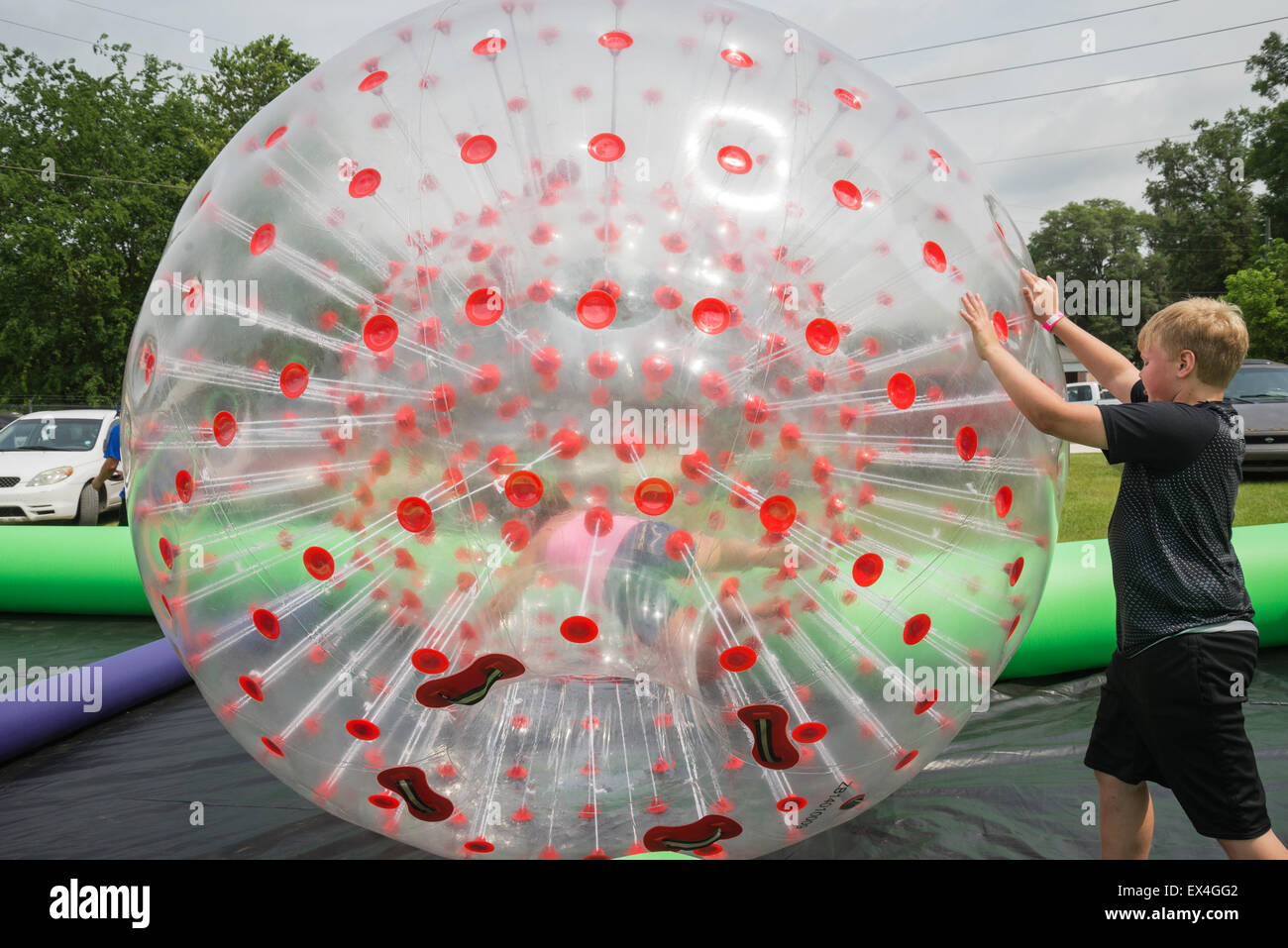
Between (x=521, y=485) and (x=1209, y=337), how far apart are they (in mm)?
1549

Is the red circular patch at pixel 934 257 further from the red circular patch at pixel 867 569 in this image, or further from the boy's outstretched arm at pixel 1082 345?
the red circular patch at pixel 867 569

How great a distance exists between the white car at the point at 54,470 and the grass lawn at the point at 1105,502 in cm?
817

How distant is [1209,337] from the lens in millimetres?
2170

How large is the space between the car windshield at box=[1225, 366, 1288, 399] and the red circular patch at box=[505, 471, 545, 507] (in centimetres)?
1122

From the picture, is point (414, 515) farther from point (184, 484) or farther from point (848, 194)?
point (848, 194)

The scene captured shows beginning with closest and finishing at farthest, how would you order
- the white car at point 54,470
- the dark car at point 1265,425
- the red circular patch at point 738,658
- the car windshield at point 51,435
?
the red circular patch at point 738,658, the white car at point 54,470, the car windshield at point 51,435, the dark car at point 1265,425

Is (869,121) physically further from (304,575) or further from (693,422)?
(304,575)

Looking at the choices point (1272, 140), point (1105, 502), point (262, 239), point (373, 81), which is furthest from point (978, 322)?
point (1272, 140)

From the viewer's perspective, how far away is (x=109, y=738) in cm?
374

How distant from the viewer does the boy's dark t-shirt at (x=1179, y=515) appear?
6.97 ft

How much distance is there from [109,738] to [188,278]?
2.32 m

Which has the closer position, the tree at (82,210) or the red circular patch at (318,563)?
the red circular patch at (318,563)

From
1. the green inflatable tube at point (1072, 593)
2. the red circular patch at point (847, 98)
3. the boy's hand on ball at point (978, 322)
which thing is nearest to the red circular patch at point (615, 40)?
the red circular patch at point (847, 98)
